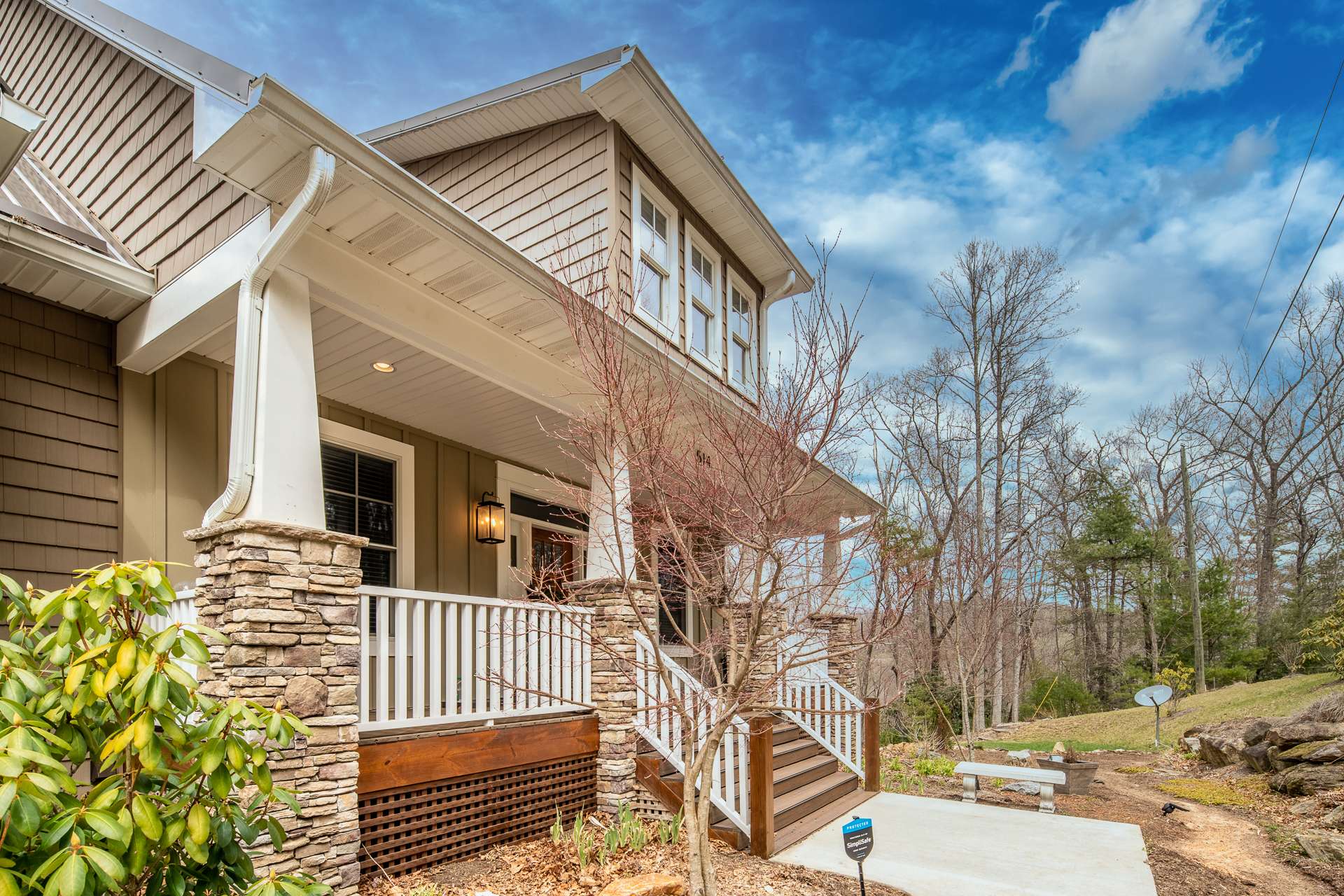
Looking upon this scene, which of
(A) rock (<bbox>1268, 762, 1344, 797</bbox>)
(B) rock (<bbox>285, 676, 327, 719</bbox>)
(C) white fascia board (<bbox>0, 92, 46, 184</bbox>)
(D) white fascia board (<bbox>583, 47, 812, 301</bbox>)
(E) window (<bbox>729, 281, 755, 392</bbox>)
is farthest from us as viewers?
(E) window (<bbox>729, 281, 755, 392</bbox>)

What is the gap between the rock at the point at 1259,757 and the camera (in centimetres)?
910

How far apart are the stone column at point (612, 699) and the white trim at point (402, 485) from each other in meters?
1.77

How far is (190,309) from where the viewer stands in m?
4.68

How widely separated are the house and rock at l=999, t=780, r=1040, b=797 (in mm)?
1961

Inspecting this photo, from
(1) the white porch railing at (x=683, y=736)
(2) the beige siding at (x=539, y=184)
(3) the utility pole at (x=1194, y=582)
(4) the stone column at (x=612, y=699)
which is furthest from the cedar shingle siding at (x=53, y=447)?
(3) the utility pole at (x=1194, y=582)

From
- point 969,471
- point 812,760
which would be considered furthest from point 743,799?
point 969,471

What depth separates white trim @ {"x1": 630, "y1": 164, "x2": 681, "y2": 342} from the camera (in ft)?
26.2

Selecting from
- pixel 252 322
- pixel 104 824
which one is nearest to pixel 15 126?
pixel 252 322

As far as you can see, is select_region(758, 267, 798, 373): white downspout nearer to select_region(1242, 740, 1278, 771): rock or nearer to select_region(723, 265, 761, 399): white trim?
select_region(723, 265, 761, 399): white trim

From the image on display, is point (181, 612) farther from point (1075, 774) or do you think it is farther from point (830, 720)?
point (1075, 774)

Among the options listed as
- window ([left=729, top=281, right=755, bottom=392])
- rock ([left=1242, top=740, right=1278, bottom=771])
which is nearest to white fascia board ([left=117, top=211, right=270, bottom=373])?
window ([left=729, top=281, right=755, bottom=392])

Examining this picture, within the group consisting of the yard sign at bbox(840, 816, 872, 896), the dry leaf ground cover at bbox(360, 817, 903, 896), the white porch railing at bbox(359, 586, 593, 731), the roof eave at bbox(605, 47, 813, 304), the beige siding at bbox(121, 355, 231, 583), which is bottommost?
the dry leaf ground cover at bbox(360, 817, 903, 896)

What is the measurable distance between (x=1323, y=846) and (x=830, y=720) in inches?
151

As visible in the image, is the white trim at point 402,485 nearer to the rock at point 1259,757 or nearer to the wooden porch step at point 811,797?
the wooden porch step at point 811,797
